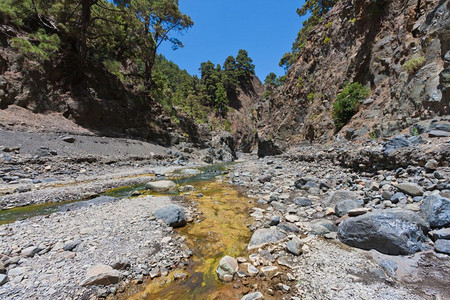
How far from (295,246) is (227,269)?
3.86 ft

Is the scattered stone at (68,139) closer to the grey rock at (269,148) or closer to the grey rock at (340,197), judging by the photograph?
the grey rock at (340,197)

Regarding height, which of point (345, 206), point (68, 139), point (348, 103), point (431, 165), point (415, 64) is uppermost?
point (415, 64)

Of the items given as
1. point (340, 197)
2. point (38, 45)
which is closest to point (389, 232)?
point (340, 197)

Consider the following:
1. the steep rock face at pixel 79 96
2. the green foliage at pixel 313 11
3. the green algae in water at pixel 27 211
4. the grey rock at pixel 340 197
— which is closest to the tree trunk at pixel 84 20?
the steep rock face at pixel 79 96

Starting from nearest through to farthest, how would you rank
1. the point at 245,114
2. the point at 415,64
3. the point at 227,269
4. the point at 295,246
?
the point at 227,269 < the point at 295,246 < the point at 415,64 < the point at 245,114

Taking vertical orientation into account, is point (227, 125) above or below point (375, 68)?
above

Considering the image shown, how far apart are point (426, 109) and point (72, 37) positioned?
24.8 metres

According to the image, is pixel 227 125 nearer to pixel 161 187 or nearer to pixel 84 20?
pixel 84 20

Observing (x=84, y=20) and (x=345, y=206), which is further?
(x=84, y=20)

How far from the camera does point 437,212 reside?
9.00 ft

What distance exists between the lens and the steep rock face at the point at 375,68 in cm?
650

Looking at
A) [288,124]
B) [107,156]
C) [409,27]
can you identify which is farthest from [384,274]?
[288,124]

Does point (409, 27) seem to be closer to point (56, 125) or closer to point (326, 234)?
point (326, 234)

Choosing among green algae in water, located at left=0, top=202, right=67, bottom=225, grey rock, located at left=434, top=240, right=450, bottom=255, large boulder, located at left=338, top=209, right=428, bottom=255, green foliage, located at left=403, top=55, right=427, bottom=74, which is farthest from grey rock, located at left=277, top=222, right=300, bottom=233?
green foliage, located at left=403, top=55, right=427, bottom=74
